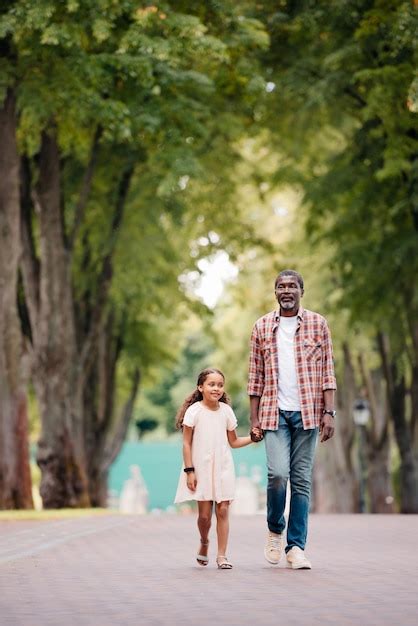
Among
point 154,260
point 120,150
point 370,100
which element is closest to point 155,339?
point 154,260

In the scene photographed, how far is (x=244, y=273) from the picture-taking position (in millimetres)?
40688

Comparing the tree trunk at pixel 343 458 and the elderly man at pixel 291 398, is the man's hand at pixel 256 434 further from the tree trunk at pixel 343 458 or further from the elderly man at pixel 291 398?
the tree trunk at pixel 343 458

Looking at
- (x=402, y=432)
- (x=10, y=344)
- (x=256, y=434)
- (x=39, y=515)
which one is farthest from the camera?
(x=402, y=432)

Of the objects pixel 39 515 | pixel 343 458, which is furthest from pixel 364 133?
pixel 343 458

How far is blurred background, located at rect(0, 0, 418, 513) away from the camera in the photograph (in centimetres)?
2023

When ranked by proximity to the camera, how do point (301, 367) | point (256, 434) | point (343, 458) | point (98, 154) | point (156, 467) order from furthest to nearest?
1. point (156, 467)
2. point (343, 458)
3. point (98, 154)
4. point (301, 367)
5. point (256, 434)

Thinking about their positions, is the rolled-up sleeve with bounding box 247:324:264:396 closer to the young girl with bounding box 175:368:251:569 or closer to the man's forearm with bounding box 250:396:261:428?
the man's forearm with bounding box 250:396:261:428

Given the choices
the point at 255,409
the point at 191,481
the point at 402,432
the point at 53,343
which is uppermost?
the point at 53,343

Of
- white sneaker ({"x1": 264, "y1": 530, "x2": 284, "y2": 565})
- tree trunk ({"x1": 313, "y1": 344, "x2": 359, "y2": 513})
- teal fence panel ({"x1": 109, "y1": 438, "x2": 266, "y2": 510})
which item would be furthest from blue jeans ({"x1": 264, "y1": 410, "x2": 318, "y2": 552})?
teal fence panel ({"x1": 109, "y1": 438, "x2": 266, "y2": 510})

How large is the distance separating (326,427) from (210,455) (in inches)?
34.4

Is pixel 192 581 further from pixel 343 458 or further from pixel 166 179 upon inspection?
pixel 343 458

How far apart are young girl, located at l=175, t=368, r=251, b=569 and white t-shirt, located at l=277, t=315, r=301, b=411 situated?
384mm

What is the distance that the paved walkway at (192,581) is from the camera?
8.30m

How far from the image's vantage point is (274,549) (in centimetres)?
1134
